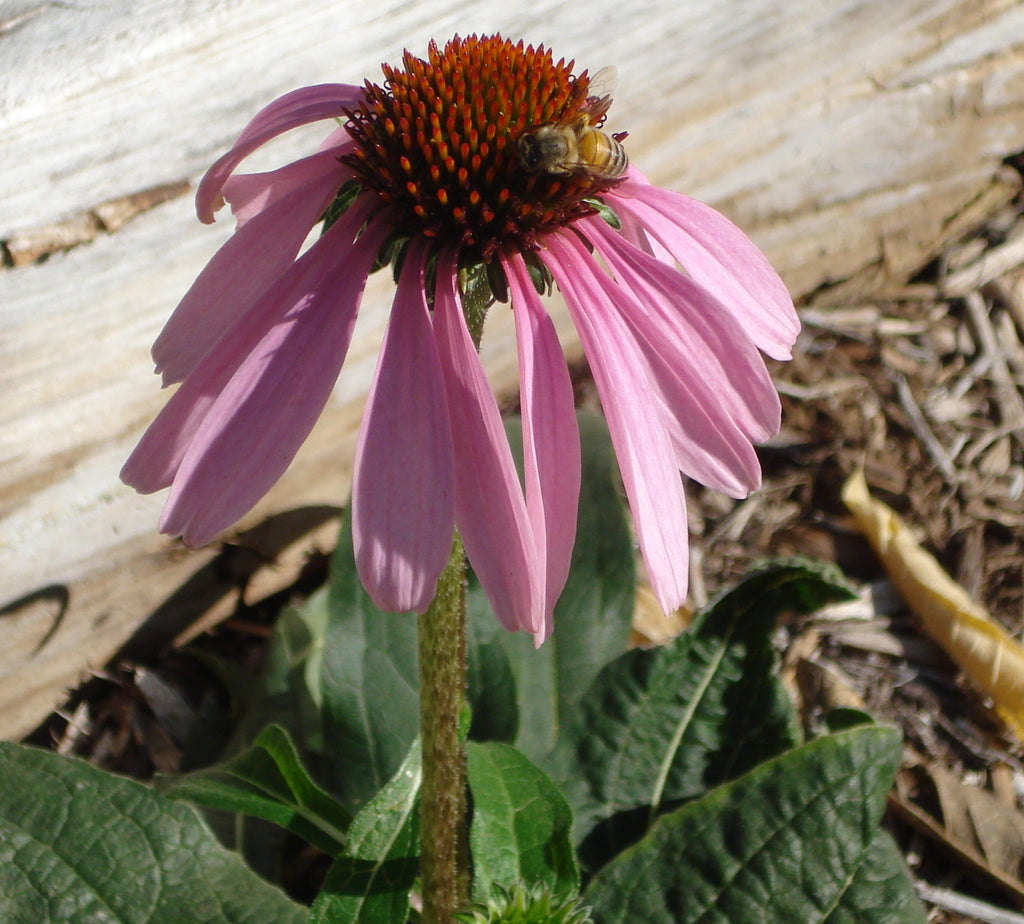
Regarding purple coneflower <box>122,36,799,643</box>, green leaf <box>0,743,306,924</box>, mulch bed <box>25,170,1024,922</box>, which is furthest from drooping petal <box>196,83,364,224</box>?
mulch bed <box>25,170,1024,922</box>

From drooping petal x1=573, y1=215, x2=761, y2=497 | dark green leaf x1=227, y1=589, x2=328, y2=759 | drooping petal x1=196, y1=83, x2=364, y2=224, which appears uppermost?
drooping petal x1=196, y1=83, x2=364, y2=224

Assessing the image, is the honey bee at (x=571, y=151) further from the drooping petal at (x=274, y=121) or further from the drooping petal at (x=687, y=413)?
the drooping petal at (x=274, y=121)

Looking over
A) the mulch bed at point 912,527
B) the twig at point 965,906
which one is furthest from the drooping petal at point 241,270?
the twig at point 965,906

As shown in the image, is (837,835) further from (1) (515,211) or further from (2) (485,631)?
(1) (515,211)

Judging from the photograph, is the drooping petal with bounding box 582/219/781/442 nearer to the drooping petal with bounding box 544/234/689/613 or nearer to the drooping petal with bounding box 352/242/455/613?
the drooping petal with bounding box 544/234/689/613

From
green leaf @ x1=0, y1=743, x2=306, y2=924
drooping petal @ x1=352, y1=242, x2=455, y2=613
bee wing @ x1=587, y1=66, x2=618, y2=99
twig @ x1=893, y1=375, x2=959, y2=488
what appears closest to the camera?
drooping petal @ x1=352, y1=242, x2=455, y2=613

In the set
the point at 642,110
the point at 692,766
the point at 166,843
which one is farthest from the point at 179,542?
the point at 642,110

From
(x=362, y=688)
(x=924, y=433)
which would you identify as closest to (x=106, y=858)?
(x=362, y=688)
